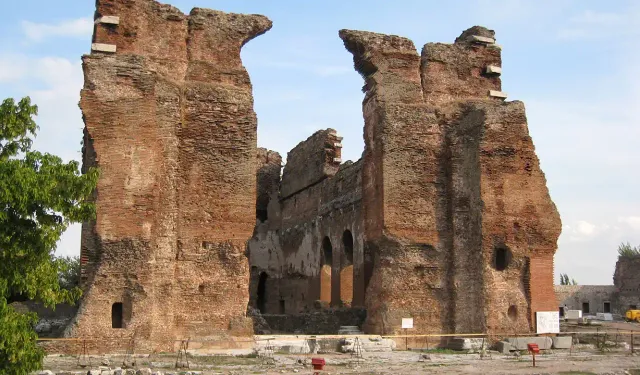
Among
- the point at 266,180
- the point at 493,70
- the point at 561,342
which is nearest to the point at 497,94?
the point at 493,70

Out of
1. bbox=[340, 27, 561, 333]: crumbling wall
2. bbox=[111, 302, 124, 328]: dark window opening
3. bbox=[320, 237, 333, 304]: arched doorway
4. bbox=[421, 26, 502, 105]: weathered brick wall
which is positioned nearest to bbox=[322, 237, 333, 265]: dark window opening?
bbox=[320, 237, 333, 304]: arched doorway

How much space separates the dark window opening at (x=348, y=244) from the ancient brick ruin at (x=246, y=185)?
2234mm

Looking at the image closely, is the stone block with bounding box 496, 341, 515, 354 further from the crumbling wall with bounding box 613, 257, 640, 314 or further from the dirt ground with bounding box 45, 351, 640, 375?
the crumbling wall with bounding box 613, 257, 640, 314

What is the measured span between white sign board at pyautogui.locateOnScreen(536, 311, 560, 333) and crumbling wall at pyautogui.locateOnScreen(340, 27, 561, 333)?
116mm

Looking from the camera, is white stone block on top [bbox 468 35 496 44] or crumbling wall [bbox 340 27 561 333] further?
white stone block on top [bbox 468 35 496 44]

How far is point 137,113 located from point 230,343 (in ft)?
14.0

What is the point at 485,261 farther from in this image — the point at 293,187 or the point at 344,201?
the point at 293,187

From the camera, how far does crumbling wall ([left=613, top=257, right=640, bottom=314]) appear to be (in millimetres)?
31109

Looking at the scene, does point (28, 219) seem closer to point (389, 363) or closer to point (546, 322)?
point (389, 363)

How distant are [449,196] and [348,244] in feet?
17.3

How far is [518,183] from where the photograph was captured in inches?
599

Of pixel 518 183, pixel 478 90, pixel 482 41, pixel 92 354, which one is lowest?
pixel 92 354

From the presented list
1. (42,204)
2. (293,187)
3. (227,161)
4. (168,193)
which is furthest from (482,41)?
(42,204)

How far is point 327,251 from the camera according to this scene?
21812mm
